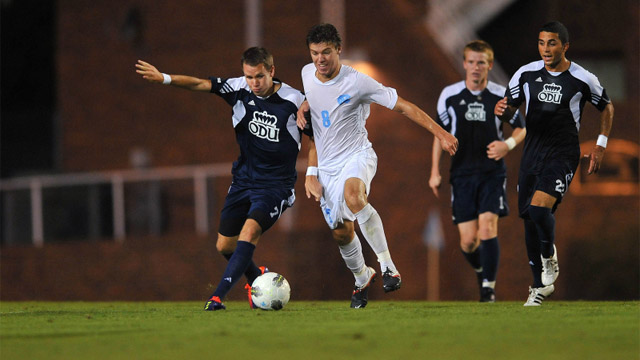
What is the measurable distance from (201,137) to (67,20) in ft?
13.0

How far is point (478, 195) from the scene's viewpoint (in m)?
11.9

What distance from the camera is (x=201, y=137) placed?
68.8ft

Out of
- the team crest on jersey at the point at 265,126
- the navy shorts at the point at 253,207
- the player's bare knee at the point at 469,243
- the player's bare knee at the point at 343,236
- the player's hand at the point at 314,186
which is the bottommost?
the player's bare knee at the point at 469,243

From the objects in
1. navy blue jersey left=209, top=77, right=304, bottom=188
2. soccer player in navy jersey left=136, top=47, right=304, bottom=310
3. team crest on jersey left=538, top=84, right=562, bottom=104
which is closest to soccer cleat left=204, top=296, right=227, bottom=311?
soccer player in navy jersey left=136, top=47, right=304, bottom=310

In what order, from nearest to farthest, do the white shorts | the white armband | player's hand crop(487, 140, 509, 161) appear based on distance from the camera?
the white shorts, player's hand crop(487, 140, 509, 161), the white armband

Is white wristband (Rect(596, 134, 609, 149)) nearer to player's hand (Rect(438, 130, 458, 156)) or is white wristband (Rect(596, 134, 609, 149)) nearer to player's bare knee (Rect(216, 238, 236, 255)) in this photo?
player's hand (Rect(438, 130, 458, 156))

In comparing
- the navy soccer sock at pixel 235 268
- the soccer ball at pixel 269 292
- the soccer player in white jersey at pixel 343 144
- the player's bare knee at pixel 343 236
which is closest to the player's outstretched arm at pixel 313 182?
the soccer player in white jersey at pixel 343 144

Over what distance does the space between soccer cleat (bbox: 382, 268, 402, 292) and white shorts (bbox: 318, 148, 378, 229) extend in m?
0.64

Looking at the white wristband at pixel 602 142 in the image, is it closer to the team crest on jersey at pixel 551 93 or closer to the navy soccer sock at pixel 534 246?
the team crest on jersey at pixel 551 93

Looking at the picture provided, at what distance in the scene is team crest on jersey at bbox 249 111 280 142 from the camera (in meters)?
10.0

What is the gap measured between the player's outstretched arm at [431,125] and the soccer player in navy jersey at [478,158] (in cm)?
229

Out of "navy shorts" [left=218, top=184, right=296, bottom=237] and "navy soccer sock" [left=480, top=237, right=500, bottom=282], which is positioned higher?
"navy shorts" [left=218, top=184, right=296, bottom=237]

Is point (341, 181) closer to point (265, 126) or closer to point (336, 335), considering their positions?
point (265, 126)

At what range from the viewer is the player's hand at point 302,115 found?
978cm
